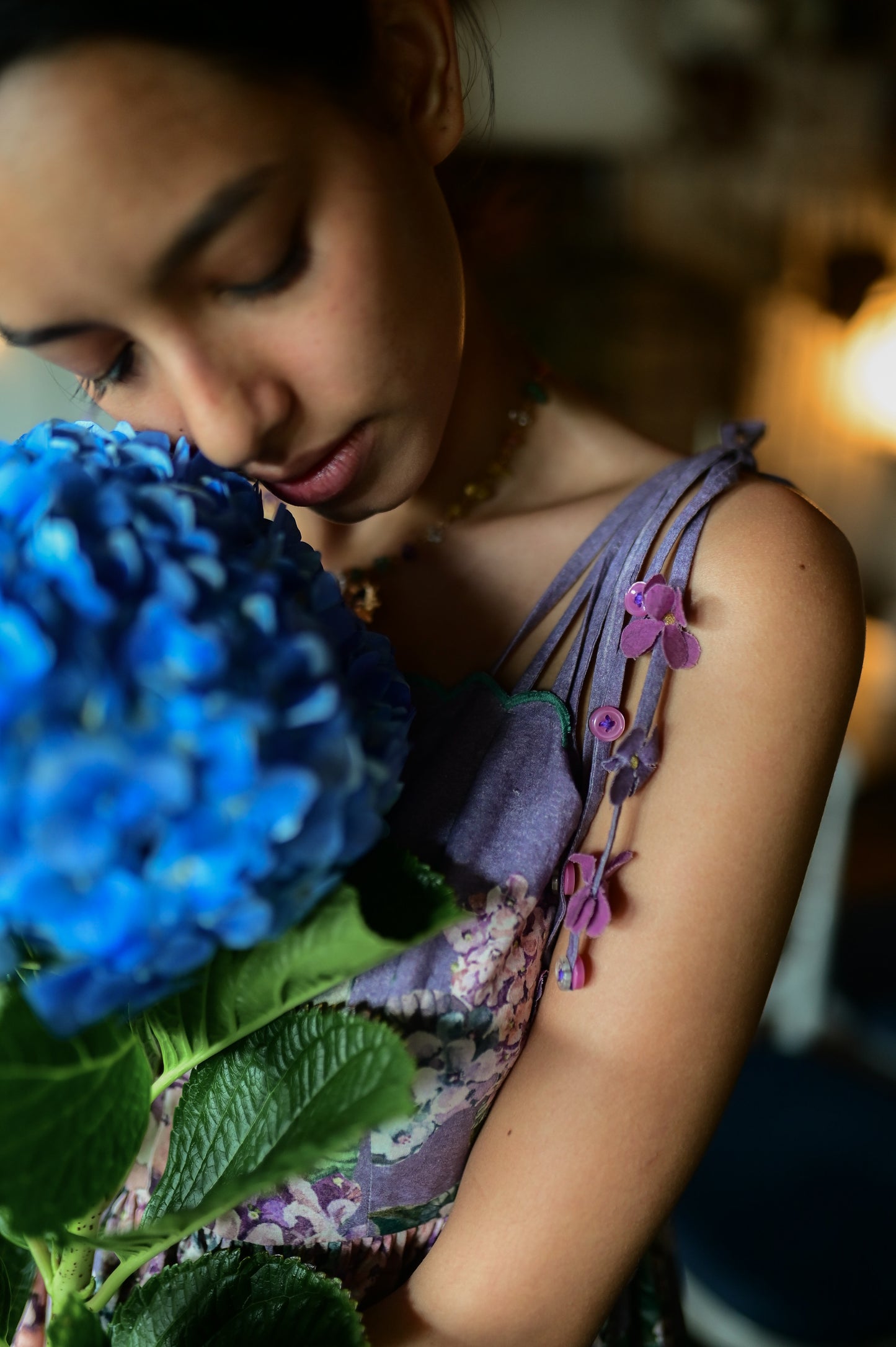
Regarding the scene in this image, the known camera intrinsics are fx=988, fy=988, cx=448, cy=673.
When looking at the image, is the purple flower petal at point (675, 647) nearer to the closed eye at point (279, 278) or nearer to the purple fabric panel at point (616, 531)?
the purple fabric panel at point (616, 531)

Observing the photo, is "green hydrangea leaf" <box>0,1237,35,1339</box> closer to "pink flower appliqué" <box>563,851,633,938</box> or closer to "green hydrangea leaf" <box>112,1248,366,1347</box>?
"green hydrangea leaf" <box>112,1248,366,1347</box>

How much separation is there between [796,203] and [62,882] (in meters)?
3.65

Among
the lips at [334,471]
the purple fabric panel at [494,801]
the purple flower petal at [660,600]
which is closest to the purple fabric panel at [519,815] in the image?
the purple fabric panel at [494,801]

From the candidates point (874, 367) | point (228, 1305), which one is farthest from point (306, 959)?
point (874, 367)

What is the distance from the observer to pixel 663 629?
616mm

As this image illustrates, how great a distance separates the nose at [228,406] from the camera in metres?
0.49

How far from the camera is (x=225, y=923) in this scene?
1.09 feet

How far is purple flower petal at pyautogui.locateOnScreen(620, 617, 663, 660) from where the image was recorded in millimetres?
619

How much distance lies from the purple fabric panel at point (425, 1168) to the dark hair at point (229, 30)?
61 centimetres

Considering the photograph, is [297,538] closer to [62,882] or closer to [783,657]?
[62,882]

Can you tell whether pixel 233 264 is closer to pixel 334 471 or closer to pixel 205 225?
pixel 205 225

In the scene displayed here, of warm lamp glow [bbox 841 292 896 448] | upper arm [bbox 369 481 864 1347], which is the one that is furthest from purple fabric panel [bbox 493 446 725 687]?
warm lamp glow [bbox 841 292 896 448]

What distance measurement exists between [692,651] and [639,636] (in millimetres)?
34

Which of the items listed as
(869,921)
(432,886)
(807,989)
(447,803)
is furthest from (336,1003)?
(869,921)
